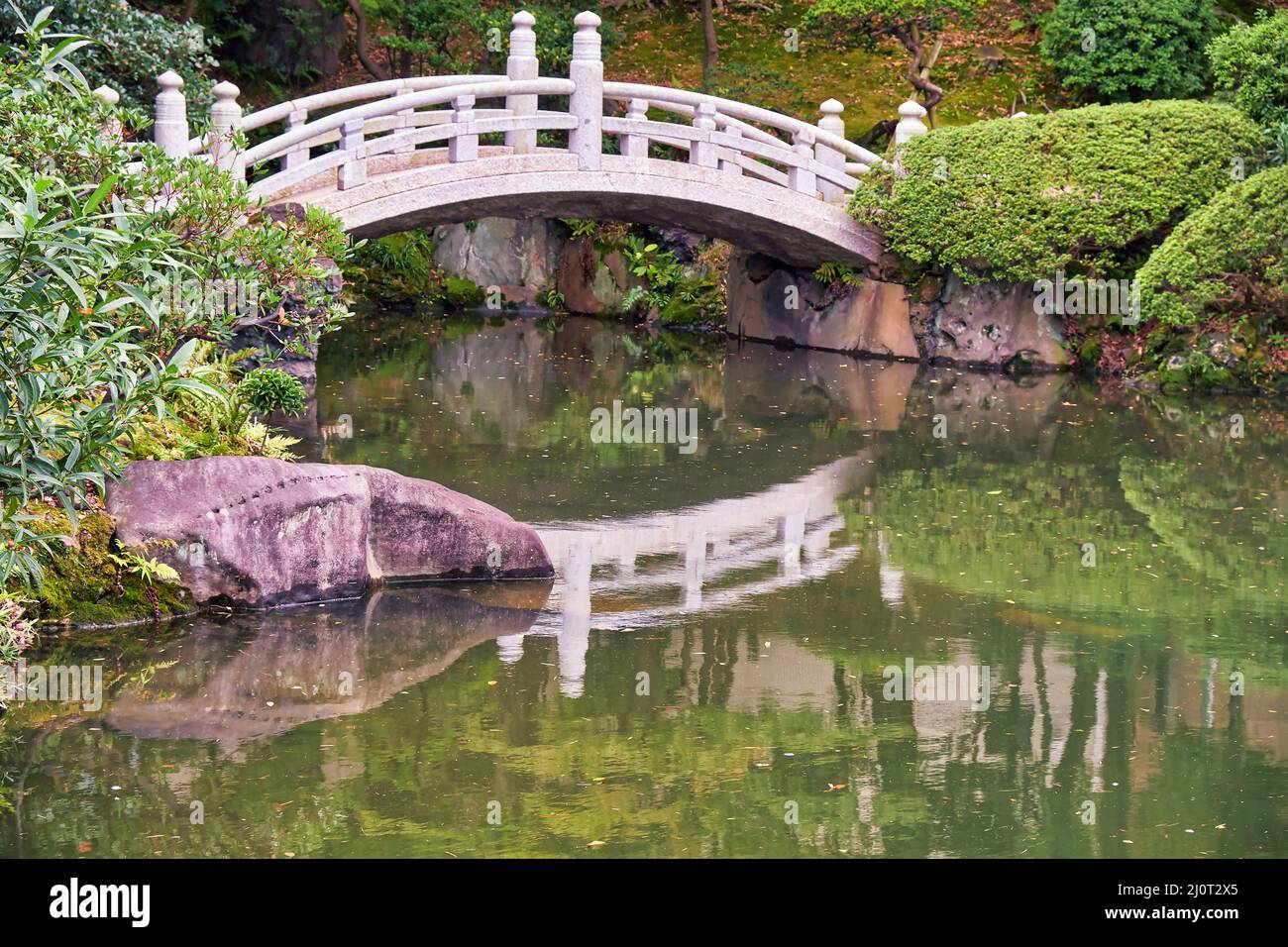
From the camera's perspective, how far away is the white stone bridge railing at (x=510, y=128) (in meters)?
14.6

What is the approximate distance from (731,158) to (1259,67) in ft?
18.8

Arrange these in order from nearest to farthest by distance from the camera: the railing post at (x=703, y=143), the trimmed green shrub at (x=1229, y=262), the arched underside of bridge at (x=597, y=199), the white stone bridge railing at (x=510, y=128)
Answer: the white stone bridge railing at (x=510, y=128) → the arched underside of bridge at (x=597, y=199) → the trimmed green shrub at (x=1229, y=262) → the railing post at (x=703, y=143)

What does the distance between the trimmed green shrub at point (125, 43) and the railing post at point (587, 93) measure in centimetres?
445

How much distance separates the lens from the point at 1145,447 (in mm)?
14484

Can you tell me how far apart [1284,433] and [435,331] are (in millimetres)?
11647

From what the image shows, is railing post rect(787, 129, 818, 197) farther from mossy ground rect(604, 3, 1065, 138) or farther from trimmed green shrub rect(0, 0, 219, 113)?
trimmed green shrub rect(0, 0, 219, 113)

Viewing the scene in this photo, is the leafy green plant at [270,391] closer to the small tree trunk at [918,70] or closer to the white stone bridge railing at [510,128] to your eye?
the white stone bridge railing at [510,128]

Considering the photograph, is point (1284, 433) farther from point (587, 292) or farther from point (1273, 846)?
point (587, 292)

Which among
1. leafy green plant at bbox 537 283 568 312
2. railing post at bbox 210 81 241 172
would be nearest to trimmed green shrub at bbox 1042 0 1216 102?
leafy green plant at bbox 537 283 568 312

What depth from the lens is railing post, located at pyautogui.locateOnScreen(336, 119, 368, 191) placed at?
1512cm

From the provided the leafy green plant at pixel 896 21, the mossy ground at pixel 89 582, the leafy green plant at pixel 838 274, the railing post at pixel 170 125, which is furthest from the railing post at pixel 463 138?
the mossy ground at pixel 89 582

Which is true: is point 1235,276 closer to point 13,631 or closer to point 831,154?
point 831,154

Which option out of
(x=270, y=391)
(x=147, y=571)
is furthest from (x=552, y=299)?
(x=147, y=571)

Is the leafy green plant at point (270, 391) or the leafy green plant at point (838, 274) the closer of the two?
the leafy green plant at point (270, 391)
